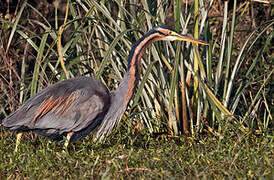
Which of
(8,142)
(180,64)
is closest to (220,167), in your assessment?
(180,64)

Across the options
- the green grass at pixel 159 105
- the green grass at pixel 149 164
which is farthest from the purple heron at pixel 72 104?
the green grass at pixel 149 164

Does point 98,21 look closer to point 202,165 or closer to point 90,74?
point 90,74

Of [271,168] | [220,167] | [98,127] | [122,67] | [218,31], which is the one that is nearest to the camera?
[271,168]

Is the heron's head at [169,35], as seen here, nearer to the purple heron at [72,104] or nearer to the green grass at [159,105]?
the purple heron at [72,104]

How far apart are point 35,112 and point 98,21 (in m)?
1.22

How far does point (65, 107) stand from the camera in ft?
16.0

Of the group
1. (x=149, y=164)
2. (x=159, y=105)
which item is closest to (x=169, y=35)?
(x=159, y=105)

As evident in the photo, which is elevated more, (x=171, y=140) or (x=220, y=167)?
(x=220, y=167)

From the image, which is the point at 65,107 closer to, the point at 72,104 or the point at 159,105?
the point at 72,104

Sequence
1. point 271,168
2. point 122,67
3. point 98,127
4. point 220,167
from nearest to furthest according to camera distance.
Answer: point 271,168
point 220,167
point 98,127
point 122,67

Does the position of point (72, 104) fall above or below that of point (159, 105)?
above

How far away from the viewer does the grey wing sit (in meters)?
4.81

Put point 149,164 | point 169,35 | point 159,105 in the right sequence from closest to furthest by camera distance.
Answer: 1. point 149,164
2. point 169,35
3. point 159,105

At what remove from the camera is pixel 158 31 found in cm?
483
